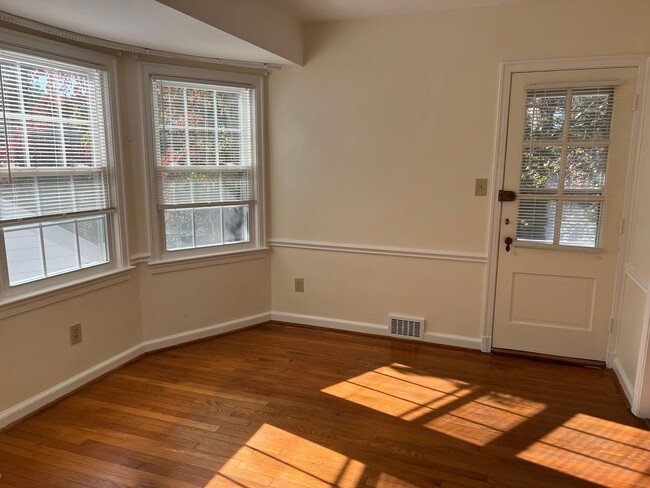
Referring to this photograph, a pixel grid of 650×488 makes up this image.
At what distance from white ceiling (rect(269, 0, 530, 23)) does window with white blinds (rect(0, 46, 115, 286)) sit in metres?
1.42

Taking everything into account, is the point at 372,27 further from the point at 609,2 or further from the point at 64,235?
the point at 64,235

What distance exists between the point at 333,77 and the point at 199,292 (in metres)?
2.03

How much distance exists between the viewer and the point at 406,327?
3627mm

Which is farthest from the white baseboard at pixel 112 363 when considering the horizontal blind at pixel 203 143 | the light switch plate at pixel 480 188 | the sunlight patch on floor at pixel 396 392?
the light switch plate at pixel 480 188

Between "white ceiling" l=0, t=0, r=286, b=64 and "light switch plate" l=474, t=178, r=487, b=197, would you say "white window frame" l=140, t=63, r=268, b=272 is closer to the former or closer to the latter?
"white ceiling" l=0, t=0, r=286, b=64

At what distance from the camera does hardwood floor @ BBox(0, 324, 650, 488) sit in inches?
82.0

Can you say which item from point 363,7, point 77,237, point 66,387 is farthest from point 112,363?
point 363,7

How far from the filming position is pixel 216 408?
2.64 meters

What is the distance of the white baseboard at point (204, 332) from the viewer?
343 cm

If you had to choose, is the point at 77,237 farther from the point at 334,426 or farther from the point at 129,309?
the point at 334,426

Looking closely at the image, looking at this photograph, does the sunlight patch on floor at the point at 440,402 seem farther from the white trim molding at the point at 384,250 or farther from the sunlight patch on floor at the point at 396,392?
the white trim molding at the point at 384,250

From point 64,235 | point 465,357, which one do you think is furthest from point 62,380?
point 465,357

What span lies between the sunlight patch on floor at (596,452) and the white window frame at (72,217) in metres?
2.74

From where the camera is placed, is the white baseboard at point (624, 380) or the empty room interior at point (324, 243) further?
the white baseboard at point (624, 380)
